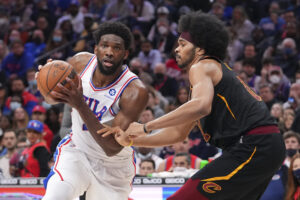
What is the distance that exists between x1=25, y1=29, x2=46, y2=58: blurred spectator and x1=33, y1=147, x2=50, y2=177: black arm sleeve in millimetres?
5930

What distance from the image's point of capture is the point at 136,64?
11562 millimetres

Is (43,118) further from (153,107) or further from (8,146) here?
(153,107)

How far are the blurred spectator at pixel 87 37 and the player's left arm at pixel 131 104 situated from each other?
8.06 m

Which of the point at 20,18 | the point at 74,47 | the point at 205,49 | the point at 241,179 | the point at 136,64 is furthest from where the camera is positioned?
the point at 20,18

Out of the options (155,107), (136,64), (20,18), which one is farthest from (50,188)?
(20,18)

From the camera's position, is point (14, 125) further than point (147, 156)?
Yes

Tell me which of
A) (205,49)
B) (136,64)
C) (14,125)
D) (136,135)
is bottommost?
(14,125)

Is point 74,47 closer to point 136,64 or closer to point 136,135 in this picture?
point 136,64

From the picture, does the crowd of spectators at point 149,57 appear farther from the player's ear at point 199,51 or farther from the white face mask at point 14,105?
the player's ear at point 199,51

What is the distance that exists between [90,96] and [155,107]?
5150mm

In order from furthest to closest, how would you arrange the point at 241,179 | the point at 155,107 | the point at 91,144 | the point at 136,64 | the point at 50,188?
the point at 136,64 → the point at 155,107 → the point at 91,144 → the point at 50,188 → the point at 241,179

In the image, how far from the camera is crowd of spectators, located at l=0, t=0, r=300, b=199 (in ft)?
28.2

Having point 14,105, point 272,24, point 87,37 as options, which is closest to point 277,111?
point 272,24

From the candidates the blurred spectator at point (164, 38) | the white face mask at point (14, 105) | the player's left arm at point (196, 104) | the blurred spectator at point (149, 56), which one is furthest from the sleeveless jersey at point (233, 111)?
the blurred spectator at point (164, 38)
